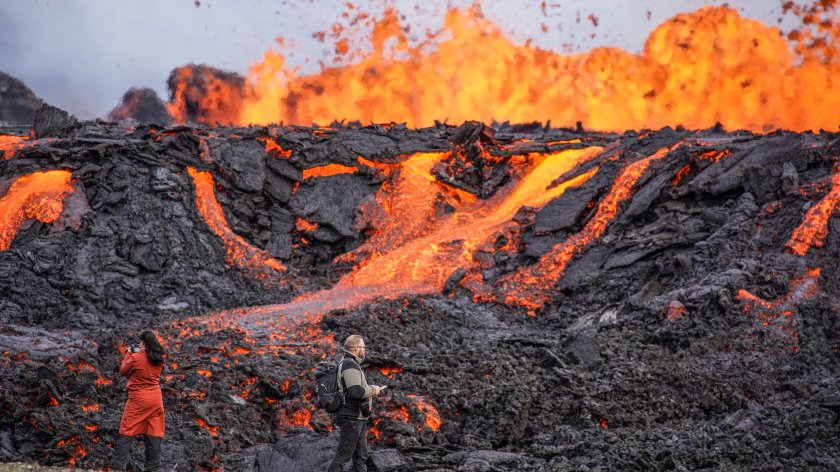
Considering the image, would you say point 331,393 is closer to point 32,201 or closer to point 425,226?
point 425,226

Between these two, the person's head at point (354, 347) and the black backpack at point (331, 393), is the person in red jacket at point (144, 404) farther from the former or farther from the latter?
the person's head at point (354, 347)

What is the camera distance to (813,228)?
712 inches

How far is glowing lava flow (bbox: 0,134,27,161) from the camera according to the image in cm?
2355

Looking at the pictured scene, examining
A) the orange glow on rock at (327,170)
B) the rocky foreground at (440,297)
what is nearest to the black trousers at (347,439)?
the rocky foreground at (440,297)

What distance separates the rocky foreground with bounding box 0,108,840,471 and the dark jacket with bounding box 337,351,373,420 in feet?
5.91

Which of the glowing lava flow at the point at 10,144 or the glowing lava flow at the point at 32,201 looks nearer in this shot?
the glowing lava flow at the point at 32,201

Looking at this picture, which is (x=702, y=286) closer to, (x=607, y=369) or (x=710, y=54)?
(x=607, y=369)

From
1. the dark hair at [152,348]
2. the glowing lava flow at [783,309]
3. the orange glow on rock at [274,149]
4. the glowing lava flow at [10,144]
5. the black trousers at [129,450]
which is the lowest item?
the black trousers at [129,450]

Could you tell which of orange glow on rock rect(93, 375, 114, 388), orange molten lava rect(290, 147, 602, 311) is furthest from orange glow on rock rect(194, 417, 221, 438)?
orange molten lava rect(290, 147, 602, 311)

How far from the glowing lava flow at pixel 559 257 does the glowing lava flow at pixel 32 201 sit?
1140 centimetres

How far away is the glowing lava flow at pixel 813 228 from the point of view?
1789cm

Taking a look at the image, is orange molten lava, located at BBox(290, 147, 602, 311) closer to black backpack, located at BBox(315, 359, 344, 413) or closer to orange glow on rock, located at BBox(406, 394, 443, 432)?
orange glow on rock, located at BBox(406, 394, 443, 432)

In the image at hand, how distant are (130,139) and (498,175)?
1093cm

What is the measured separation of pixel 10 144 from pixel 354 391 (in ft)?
60.7
